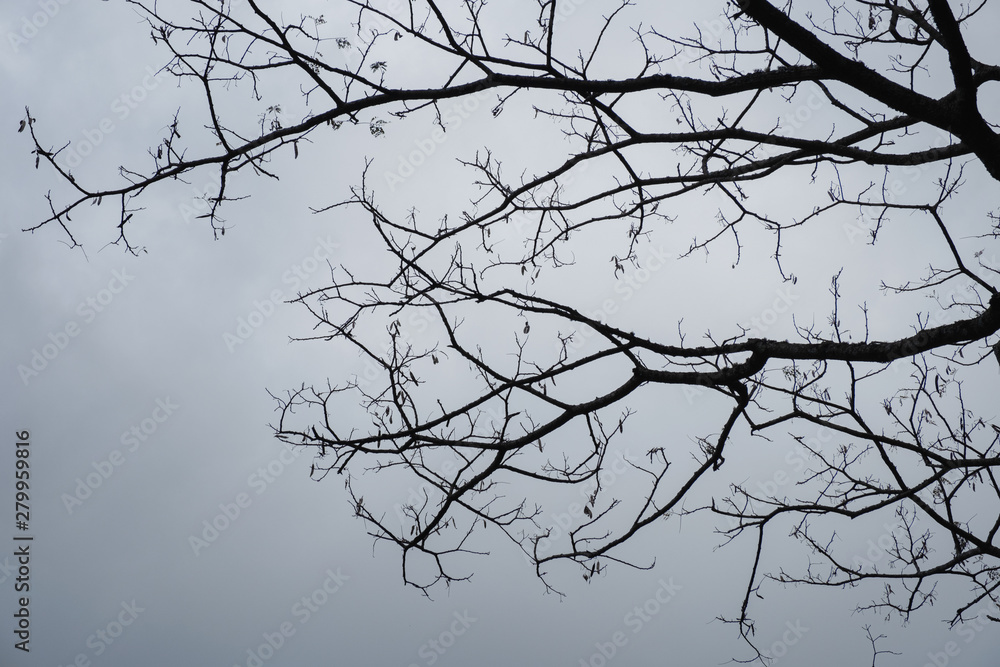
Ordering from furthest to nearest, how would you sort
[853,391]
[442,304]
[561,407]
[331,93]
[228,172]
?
[853,391]
[561,407]
[442,304]
[228,172]
[331,93]

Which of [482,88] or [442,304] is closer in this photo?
[482,88]

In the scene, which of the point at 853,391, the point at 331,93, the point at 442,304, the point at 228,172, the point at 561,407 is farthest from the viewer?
the point at 853,391

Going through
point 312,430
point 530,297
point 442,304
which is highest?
point 530,297

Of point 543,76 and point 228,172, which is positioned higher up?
point 543,76

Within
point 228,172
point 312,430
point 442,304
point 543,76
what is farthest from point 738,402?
point 228,172

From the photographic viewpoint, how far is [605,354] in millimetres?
4109

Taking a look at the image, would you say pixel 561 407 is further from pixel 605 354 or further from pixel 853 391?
pixel 853 391

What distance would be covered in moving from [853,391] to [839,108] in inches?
77.3

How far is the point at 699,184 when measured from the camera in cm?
392

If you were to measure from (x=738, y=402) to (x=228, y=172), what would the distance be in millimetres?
3305

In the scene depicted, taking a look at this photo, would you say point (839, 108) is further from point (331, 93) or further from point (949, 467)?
point (331, 93)

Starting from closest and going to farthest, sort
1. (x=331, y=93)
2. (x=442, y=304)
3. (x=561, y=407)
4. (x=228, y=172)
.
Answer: (x=331, y=93) < (x=228, y=172) < (x=442, y=304) < (x=561, y=407)

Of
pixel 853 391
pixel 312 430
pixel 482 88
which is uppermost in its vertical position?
pixel 853 391

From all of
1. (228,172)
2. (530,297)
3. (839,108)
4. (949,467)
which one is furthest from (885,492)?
(228,172)
